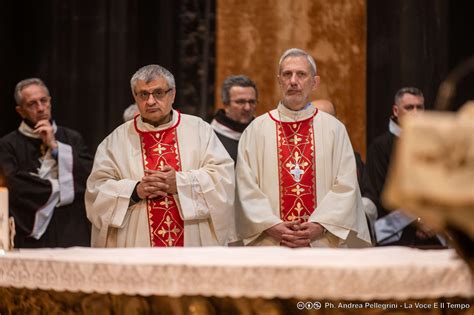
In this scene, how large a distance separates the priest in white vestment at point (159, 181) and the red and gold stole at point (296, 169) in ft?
1.03

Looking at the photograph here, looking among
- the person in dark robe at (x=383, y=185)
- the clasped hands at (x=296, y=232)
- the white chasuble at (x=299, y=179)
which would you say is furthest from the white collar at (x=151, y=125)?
the person in dark robe at (x=383, y=185)

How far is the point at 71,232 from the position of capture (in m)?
6.78

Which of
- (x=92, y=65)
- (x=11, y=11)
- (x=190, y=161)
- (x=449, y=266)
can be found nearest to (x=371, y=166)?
(x=190, y=161)

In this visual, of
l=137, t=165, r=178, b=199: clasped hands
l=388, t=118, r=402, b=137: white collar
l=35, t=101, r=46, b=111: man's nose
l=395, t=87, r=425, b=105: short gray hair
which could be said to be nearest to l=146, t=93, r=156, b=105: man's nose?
l=137, t=165, r=178, b=199: clasped hands

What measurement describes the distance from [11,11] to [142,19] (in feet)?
3.55

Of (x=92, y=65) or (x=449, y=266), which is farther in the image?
(x=92, y=65)

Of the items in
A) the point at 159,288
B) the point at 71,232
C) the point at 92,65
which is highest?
the point at 92,65

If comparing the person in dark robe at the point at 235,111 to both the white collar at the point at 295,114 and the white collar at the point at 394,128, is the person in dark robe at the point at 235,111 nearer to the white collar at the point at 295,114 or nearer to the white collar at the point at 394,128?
the white collar at the point at 295,114

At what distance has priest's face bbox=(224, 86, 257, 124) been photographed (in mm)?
6727

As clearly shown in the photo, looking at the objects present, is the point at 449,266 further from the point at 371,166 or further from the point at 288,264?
the point at 371,166

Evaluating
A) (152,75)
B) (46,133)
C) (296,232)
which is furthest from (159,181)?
(46,133)

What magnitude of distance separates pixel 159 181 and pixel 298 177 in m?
0.80

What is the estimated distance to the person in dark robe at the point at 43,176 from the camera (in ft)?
21.4

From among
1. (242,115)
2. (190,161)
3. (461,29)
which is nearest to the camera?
(190,161)
